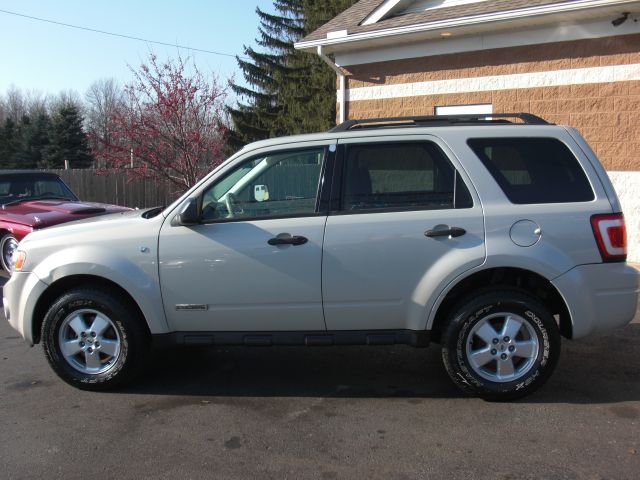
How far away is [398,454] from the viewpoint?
3.55 m

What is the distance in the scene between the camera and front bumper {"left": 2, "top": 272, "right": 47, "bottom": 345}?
14.8ft

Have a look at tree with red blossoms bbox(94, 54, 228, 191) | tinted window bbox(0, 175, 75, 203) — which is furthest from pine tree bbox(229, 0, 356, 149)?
tinted window bbox(0, 175, 75, 203)

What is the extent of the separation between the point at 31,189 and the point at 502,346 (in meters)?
8.68

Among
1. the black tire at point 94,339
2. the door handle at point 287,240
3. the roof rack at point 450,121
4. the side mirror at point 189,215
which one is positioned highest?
the roof rack at point 450,121

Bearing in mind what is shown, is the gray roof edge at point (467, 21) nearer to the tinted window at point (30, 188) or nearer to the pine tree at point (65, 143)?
the tinted window at point (30, 188)

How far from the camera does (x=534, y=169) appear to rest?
4293mm

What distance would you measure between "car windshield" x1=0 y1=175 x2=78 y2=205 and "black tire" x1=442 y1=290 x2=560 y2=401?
26.3 feet

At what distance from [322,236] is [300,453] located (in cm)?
145

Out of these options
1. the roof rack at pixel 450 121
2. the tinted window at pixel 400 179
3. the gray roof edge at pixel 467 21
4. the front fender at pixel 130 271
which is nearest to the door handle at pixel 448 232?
the tinted window at pixel 400 179

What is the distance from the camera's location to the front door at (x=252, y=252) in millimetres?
4234

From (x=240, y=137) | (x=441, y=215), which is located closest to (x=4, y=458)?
(x=441, y=215)

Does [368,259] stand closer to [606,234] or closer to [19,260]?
[606,234]

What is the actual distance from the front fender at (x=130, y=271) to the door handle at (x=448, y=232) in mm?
1991

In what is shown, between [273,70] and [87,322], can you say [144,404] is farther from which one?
[273,70]
